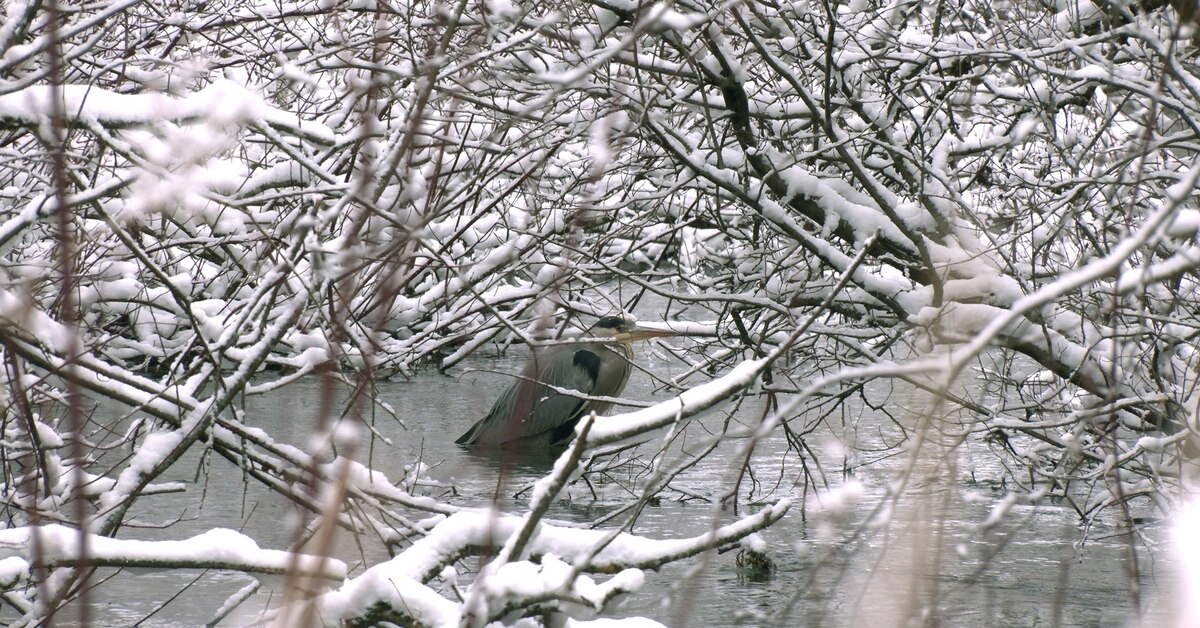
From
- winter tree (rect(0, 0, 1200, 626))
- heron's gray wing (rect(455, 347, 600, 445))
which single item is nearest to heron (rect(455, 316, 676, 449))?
heron's gray wing (rect(455, 347, 600, 445))

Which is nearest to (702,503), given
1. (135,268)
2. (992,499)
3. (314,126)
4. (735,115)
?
(992,499)

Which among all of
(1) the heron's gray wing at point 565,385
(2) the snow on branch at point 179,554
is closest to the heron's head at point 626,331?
(1) the heron's gray wing at point 565,385

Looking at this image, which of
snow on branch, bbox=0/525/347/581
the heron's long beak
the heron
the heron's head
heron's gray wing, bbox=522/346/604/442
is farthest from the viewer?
heron's gray wing, bbox=522/346/604/442

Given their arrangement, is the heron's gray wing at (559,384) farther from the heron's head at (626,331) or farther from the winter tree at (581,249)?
the winter tree at (581,249)

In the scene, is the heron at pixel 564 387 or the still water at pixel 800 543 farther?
the heron at pixel 564 387

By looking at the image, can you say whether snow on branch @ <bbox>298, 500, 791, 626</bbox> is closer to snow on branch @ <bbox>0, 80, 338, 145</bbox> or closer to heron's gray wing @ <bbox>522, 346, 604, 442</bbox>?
snow on branch @ <bbox>0, 80, 338, 145</bbox>

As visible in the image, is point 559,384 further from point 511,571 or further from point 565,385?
point 511,571

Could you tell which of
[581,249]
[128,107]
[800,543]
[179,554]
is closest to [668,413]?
[179,554]

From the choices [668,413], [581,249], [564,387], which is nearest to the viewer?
[668,413]

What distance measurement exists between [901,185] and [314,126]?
2.73m

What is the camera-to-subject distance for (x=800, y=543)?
5.14m

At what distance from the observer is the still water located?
422cm

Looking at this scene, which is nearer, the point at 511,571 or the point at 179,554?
the point at 511,571

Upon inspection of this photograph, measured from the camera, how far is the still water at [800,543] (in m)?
4.22
